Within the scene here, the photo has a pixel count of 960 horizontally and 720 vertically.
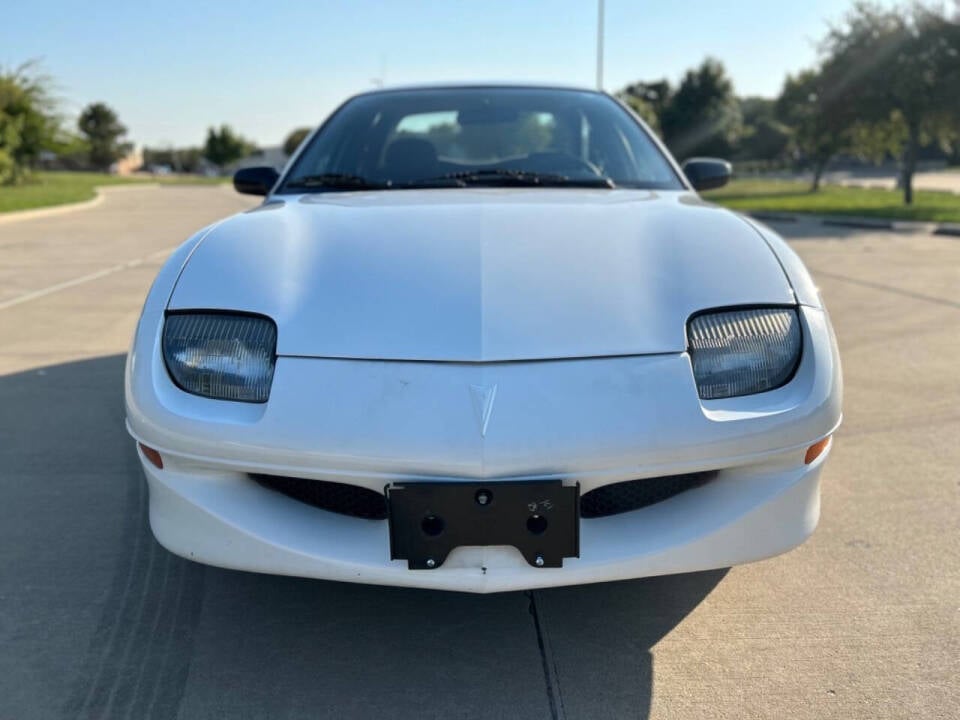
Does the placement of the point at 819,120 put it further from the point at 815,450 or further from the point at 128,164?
the point at 128,164

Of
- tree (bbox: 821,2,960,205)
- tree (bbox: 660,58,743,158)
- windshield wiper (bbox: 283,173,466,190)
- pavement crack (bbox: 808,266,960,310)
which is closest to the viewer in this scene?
windshield wiper (bbox: 283,173,466,190)

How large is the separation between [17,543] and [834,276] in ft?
23.6

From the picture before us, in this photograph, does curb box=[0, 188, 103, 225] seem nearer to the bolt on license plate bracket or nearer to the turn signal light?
the bolt on license plate bracket

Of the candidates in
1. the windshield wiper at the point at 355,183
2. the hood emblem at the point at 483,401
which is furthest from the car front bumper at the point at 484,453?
the windshield wiper at the point at 355,183

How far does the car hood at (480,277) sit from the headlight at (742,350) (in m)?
0.04

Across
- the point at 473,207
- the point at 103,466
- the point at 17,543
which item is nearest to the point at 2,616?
the point at 17,543

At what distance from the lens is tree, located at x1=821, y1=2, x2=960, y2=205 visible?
17.7 metres

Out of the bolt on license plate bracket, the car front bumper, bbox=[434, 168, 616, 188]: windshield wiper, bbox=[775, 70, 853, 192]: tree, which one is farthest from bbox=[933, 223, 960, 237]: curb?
the bolt on license plate bracket

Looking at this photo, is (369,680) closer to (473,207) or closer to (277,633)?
(277,633)

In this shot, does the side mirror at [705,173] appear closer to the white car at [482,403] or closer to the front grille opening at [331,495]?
the white car at [482,403]

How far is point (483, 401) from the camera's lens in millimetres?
1698

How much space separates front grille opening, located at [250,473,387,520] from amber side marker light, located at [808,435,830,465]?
35.7 inches

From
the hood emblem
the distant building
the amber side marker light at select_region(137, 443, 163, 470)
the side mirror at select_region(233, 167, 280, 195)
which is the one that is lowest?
the distant building

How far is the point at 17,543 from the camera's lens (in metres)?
2.51
